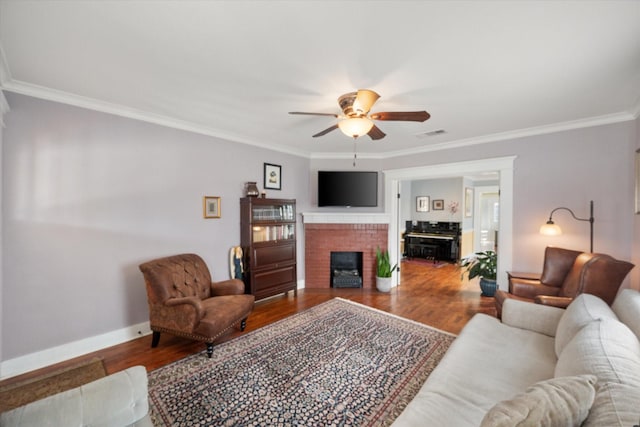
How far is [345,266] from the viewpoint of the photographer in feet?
16.4

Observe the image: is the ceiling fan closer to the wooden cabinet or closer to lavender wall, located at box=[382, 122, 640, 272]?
the wooden cabinet

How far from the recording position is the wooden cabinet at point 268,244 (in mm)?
3697

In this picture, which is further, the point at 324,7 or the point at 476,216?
the point at 476,216

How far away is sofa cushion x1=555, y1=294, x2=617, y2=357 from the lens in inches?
60.6

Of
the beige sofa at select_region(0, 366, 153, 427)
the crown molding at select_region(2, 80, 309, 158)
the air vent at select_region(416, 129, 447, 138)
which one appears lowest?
the beige sofa at select_region(0, 366, 153, 427)

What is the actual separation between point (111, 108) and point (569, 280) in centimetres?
487

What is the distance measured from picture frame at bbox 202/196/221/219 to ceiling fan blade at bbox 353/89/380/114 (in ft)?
7.54

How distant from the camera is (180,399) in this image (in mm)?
1896

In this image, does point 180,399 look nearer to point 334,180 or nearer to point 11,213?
point 11,213

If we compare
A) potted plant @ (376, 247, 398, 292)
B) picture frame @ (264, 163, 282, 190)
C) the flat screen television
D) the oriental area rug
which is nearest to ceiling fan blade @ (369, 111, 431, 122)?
the oriental area rug

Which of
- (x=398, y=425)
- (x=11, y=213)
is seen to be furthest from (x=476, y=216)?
(x=11, y=213)

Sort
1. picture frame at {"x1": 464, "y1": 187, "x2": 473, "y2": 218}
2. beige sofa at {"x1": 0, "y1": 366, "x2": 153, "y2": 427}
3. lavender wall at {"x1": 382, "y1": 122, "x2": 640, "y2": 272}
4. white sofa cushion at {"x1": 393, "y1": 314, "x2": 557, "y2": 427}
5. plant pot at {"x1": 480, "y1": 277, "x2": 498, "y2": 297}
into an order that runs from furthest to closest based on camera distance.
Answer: picture frame at {"x1": 464, "y1": 187, "x2": 473, "y2": 218}, plant pot at {"x1": 480, "y1": 277, "x2": 498, "y2": 297}, lavender wall at {"x1": 382, "y1": 122, "x2": 640, "y2": 272}, white sofa cushion at {"x1": 393, "y1": 314, "x2": 557, "y2": 427}, beige sofa at {"x1": 0, "y1": 366, "x2": 153, "y2": 427}

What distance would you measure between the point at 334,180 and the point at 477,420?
3862 millimetres

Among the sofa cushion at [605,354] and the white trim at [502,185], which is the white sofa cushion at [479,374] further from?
the white trim at [502,185]
